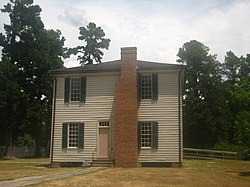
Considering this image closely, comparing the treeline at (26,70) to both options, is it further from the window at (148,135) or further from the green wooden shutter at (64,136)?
the window at (148,135)

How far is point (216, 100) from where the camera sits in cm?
4331

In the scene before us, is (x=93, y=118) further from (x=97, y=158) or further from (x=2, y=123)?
(x=2, y=123)

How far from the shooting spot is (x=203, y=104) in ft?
139

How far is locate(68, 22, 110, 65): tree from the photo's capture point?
4988 cm

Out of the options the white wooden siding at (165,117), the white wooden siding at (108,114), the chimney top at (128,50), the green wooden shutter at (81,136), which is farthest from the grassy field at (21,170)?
the chimney top at (128,50)

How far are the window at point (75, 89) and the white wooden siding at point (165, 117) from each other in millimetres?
4009

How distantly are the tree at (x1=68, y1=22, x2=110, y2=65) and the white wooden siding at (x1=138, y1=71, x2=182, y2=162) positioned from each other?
28.1 m

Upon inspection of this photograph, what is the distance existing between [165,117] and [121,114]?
2.72 meters

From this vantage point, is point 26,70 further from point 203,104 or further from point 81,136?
point 203,104

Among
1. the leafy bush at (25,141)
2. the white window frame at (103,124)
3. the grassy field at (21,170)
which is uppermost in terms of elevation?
the white window frame at (103,124)

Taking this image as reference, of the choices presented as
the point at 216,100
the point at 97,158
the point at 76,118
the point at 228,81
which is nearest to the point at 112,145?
the point at 97,158

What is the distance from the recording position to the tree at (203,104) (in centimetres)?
4241

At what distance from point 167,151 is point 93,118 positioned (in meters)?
5.13

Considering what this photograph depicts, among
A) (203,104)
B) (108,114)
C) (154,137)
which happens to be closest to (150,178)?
(154,137)
